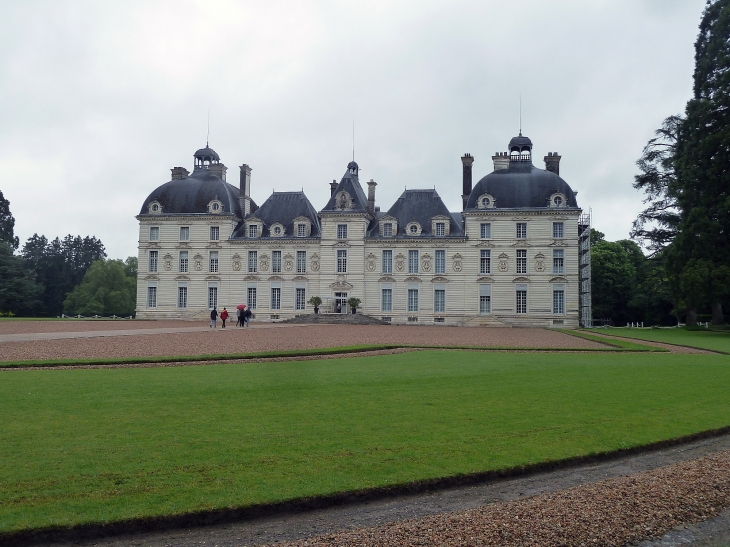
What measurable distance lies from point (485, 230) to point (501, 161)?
6.34m

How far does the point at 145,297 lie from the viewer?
182 feet

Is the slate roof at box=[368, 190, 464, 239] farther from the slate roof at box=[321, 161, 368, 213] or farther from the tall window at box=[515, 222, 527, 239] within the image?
the tall window at box=[515, 222, 527, 239]

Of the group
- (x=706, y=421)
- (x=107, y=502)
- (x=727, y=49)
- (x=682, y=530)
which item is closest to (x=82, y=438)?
(x=107, y=502)

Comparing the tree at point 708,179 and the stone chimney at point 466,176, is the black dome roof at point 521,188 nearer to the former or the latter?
the stone chimney at point 466,176

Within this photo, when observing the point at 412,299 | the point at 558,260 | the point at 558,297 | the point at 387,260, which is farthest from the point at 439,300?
the point at 558,260

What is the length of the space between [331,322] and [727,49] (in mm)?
31380

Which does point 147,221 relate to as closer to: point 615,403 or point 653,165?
point 653,165

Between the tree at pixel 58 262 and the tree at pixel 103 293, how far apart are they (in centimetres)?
319

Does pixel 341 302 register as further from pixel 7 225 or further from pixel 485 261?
pixel 7 225

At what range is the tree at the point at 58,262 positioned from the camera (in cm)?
7512

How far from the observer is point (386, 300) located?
173 feet

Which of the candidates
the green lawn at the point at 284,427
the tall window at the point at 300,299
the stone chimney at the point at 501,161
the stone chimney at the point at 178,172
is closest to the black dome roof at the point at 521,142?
the stone chimney at the point at 501,161

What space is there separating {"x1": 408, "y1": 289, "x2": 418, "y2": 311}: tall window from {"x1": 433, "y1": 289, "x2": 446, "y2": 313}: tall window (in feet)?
4.88

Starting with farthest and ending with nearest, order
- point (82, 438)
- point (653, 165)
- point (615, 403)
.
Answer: point (653, 165), point (615, 403), point (82, 438)
